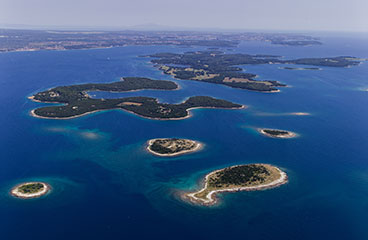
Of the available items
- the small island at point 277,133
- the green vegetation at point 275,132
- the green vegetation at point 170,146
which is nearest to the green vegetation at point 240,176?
the green vegetation at point 170,146

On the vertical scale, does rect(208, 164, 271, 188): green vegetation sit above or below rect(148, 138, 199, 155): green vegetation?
below

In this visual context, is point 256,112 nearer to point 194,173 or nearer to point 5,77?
point 194,173

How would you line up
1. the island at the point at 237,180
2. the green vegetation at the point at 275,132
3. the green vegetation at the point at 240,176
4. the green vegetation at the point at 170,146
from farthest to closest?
the green vegetation at the point at 275,132
the green vegetation at the point at 170,146
the green vegetation at the point at 240,176
the island at the point at 237,180

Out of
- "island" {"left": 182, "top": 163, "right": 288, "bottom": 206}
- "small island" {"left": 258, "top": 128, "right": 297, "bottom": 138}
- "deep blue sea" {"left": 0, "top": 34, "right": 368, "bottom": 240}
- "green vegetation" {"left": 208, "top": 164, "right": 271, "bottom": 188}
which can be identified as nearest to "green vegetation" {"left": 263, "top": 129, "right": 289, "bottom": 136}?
"small island" {"left": 258, "top": 128, "right": 297, "bottom": 138}

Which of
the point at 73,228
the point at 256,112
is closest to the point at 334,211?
the point at 73,228

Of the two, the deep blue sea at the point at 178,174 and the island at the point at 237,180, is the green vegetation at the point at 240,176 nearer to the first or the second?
the island at the point at 237,180

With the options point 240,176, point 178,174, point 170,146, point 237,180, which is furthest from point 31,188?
point 240,176

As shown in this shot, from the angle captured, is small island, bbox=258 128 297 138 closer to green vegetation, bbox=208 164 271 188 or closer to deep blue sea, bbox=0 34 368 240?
deep blue sea, bbox=0 34 368 240

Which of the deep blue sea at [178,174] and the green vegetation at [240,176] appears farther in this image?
the green vegetation at [240,176]
